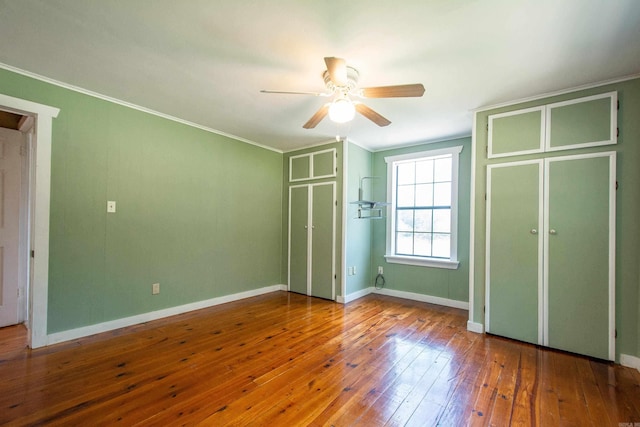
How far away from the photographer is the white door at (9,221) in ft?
10.0

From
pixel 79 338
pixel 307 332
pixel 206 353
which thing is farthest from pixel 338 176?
pixel 79 338

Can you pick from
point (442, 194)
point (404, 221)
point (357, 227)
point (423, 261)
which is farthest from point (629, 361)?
point (357, 227)

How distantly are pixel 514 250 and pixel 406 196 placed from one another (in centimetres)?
190

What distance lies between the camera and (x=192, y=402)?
5.98 feet

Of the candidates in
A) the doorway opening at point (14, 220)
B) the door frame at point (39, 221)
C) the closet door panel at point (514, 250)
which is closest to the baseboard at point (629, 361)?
the closet door panel at point (514, 250)

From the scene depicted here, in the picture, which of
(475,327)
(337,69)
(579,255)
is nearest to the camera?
(337,69)

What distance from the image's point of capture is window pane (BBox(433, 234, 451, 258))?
4145 mm

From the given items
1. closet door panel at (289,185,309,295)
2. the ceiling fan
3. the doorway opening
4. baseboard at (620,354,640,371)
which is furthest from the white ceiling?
baseboard at (620,354,640,371)

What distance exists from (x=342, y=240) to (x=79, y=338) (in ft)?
10.1

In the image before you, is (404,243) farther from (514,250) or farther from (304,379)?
(304,379)

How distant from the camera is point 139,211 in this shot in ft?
10.3

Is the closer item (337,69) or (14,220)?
(337,69)

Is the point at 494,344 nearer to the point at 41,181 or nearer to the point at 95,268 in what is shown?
the point at 95,268

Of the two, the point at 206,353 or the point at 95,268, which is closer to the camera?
the point at 206,353
